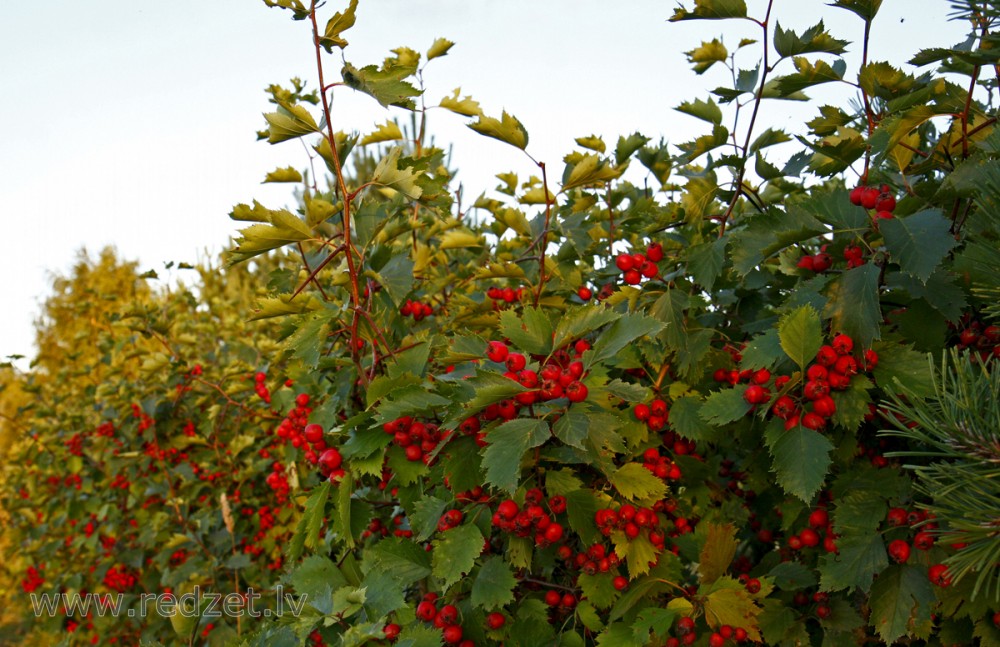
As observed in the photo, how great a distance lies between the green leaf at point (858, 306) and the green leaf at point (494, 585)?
0.79m

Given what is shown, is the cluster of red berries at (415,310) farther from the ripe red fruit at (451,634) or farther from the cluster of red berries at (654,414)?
the ripe red fruit at (451,634)

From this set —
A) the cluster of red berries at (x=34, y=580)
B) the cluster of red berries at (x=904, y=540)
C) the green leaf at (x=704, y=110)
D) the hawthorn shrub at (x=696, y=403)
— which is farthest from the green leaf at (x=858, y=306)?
the cluster of red berries at (x=34, y=580)

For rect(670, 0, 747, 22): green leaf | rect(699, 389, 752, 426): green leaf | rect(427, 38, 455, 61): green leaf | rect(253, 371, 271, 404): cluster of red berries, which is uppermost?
rect(427, 38, 455, 61): green leaf

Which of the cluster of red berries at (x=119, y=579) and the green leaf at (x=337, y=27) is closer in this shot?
the green leaf at (x=337, y=27)

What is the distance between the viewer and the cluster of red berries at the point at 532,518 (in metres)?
1.40

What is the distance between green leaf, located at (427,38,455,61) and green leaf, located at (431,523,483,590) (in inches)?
60.3

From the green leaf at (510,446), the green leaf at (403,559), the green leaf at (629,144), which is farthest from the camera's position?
the green leaf at (629,144)

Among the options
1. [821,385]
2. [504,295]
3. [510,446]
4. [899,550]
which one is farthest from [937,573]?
[504,295]

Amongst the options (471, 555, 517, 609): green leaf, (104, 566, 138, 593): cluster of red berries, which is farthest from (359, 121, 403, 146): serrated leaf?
(104, 566, 138, 593): cluster of red berries

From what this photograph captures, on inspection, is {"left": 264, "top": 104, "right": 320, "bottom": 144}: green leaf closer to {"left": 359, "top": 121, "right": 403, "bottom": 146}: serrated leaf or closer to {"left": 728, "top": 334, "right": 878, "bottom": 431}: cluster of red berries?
{"left": 359, "top": 121, "right": 403, "bottom": 146}: serrated leaf

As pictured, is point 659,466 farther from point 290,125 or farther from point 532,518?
point 290,125

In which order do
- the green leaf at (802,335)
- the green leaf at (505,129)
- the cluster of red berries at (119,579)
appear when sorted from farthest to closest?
1. the cluster of red berries at (119,579)
2. the green leaf at (505,129)
3. the green leaf at (802,335)

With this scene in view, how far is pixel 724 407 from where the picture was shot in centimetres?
142

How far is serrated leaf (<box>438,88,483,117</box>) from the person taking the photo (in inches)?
81.0
